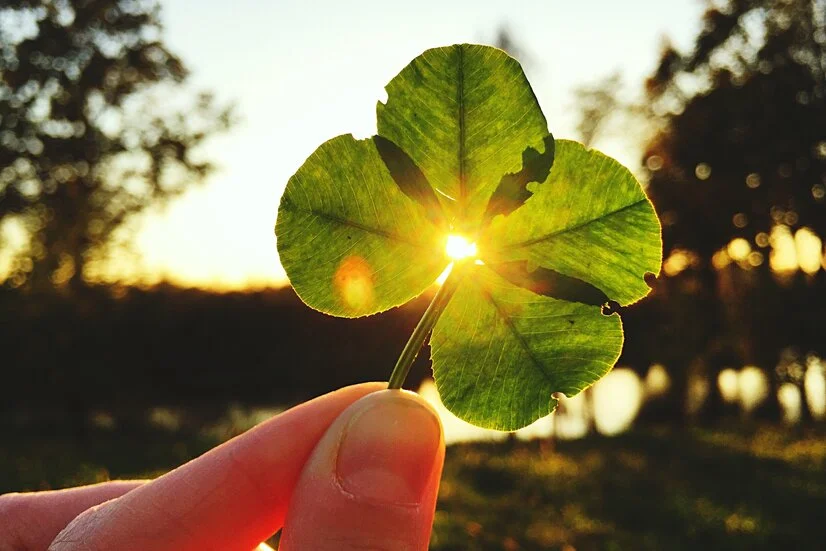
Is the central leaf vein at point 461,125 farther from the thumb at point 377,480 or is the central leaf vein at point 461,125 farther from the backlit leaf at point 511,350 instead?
the thumb at point 377,480

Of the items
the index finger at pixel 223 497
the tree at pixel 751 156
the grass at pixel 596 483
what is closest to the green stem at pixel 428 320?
the index finger at pixel 223 497

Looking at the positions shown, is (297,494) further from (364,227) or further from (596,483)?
(596,483)

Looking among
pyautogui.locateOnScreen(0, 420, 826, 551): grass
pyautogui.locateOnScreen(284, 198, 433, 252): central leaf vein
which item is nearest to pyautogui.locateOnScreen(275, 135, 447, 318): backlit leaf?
pyautogui.locateOnScreen(284, 198, 433, 252): central leaf vein

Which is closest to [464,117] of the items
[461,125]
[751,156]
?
[461,125]

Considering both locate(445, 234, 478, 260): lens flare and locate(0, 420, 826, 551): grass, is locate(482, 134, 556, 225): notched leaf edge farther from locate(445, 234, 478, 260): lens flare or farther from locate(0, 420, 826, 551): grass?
locate(0, 420, 826, 551): grass

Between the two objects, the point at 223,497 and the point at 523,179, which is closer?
the point at 523,179
